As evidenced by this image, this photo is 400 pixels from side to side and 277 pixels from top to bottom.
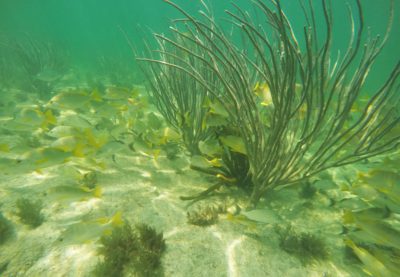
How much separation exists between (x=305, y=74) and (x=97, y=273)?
276 cm

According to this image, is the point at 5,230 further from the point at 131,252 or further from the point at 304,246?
Result: the point at 304,246

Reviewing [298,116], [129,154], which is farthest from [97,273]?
[298,116]

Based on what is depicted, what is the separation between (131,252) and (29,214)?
1.44 m

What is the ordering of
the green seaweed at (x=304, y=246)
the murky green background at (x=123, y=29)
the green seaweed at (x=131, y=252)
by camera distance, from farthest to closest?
the murky green background at (x=123, y=29) → the green seaweed at (x=304, y=246) → the green seaweed at (x=131, y=252)

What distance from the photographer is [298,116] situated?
3.46m

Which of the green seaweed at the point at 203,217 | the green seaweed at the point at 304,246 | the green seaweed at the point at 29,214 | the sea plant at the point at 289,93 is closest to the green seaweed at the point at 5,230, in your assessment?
the green seaweed at the point at 29,214

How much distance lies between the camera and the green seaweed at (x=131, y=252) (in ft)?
7.94

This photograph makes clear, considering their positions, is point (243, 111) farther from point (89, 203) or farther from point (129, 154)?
point (129, 154)

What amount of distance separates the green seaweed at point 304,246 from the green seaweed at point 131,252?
4.70ft

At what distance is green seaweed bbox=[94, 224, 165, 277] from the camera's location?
2.42m

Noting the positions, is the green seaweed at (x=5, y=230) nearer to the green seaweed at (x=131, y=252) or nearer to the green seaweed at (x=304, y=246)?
the green seaweed at (x=131, y=252)

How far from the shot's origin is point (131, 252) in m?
2.60

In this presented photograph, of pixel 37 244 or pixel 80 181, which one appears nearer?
pixel 37 244

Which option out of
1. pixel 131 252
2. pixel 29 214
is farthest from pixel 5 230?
pixel 131 252
